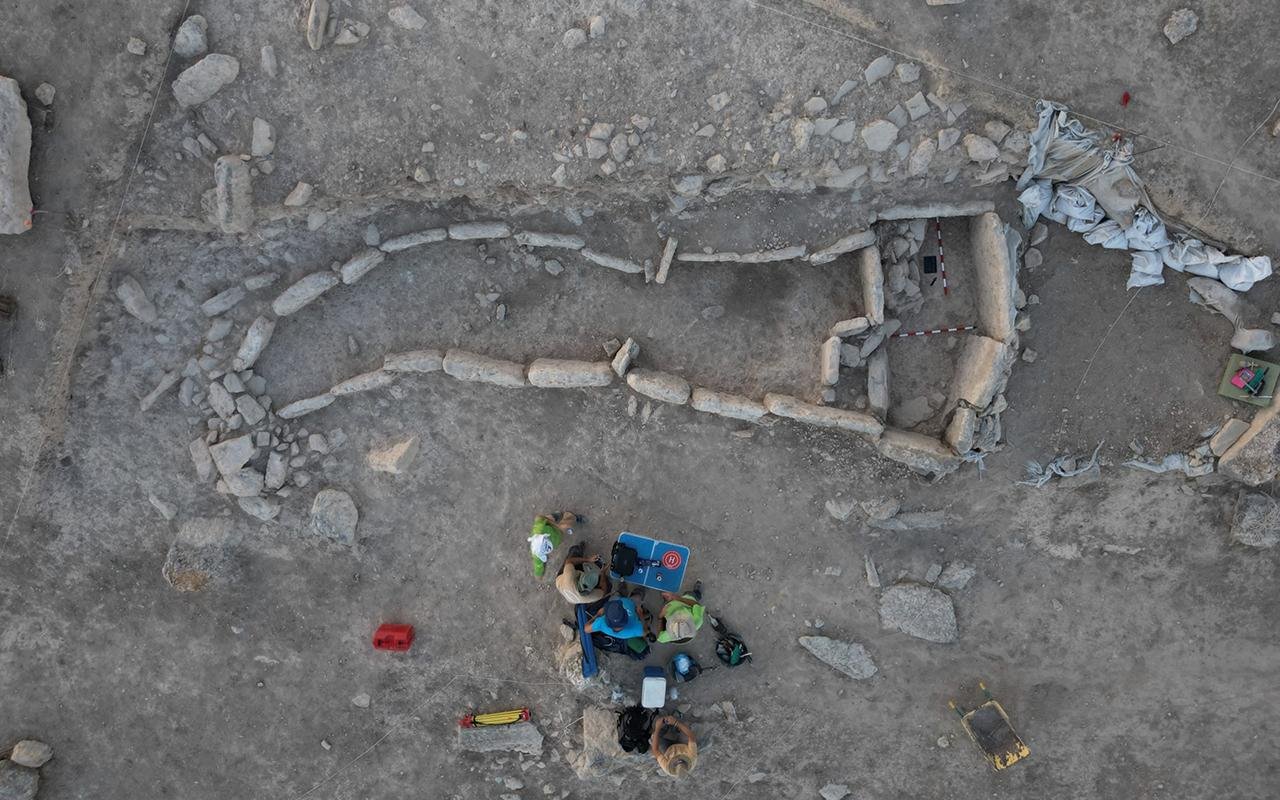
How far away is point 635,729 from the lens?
8727mm

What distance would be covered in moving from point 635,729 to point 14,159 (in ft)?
29.3

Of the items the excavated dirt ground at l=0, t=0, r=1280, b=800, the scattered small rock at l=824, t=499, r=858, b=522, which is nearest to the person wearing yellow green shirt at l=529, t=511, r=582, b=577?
the excavated dirt ground at l=0, t=0, r=1280, b=800

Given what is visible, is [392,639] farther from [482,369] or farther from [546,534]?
[482,369]

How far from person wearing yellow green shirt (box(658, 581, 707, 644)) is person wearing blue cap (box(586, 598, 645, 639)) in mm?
311

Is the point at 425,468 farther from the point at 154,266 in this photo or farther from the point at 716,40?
the point at 716,40

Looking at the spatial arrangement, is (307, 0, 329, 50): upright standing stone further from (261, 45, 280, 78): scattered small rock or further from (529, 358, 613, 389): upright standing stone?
(529, 358, 613, 389): upright standing stone

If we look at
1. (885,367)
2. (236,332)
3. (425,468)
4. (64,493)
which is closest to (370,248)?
(236,332)

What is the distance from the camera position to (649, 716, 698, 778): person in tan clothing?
848cm

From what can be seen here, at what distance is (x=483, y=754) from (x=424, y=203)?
22.5 ft

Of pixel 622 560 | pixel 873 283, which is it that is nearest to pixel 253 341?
pixel 622 560

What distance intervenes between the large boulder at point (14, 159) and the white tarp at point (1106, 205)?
32.5ft

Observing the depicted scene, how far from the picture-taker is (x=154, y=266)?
7.85 meters

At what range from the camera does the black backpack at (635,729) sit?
28.6 ft

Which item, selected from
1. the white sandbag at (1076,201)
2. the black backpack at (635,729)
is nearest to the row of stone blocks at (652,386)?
the white sandbag at (1076,201)
